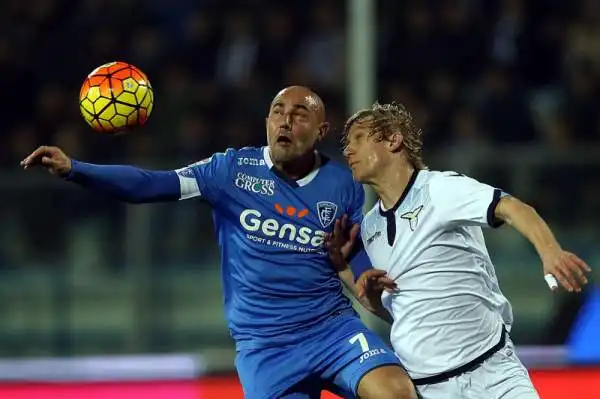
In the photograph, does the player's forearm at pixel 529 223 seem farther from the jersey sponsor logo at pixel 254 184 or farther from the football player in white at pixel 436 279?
the jersey sponsor logo at pixel 254 184

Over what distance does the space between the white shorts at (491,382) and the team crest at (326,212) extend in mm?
955

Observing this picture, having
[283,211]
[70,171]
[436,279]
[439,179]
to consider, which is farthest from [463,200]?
[70,171]

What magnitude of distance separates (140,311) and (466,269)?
15.4 feet

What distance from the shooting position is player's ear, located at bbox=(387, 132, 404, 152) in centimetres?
515

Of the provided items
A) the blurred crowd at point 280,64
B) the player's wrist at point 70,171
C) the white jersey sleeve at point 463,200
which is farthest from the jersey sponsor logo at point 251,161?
the blurred crowd at point 280,64

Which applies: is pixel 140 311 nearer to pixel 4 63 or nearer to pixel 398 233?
pixel 4 63

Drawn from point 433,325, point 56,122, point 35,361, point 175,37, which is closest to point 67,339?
point 35,361

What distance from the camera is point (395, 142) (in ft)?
16.9

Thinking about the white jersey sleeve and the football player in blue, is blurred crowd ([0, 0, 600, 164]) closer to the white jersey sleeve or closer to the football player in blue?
the football player in blue

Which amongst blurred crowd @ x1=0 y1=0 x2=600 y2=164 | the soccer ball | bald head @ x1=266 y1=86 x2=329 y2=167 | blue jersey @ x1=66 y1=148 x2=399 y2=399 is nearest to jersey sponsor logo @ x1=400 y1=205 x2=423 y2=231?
blue jersey @ x1=66 y1=148 x2=399 y2=399

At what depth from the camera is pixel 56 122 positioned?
425 inches

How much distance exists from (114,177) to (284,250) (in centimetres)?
79

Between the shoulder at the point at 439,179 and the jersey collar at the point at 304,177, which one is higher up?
the shoulder at the point at 439,179

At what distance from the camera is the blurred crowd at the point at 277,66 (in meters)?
10.2
